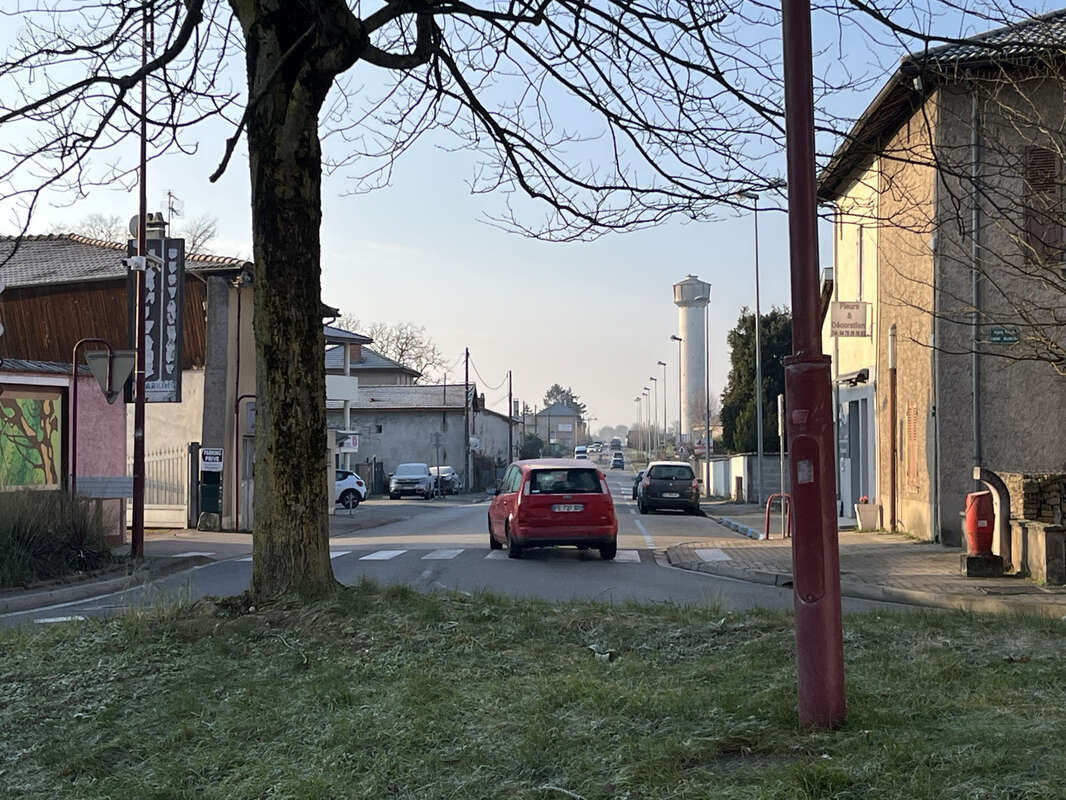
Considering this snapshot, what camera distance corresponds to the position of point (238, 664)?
620cm

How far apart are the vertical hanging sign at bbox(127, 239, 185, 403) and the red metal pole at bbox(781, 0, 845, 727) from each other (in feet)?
70.2

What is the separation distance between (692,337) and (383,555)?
97.5 metres

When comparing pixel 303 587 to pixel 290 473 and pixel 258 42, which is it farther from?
pixel 258 42

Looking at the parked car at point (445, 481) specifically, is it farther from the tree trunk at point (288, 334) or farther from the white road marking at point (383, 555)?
the tree trunk at point (288, 334)

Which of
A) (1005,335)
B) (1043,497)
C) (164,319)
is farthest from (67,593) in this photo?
(1043,497)

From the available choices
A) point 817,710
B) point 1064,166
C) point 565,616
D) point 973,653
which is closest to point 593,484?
point 1064,166

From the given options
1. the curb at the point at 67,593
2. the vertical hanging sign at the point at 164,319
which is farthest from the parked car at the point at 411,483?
the curb at the point at 67,593

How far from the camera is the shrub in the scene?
1441 cm

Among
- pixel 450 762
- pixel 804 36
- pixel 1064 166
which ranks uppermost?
pixel 1064 166

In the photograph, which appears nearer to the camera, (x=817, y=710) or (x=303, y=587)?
(x=817, y=710)

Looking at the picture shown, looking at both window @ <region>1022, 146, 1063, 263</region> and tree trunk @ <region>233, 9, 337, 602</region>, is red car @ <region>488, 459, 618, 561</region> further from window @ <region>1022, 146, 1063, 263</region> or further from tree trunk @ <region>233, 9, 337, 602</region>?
tree trunk @ <region>233, 9, 337, 602</region>

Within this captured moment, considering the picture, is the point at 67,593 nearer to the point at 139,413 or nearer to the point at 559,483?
the point at 139,413

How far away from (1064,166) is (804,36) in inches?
254

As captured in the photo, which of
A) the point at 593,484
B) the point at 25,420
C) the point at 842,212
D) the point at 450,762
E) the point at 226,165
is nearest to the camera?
the point at 450,762
